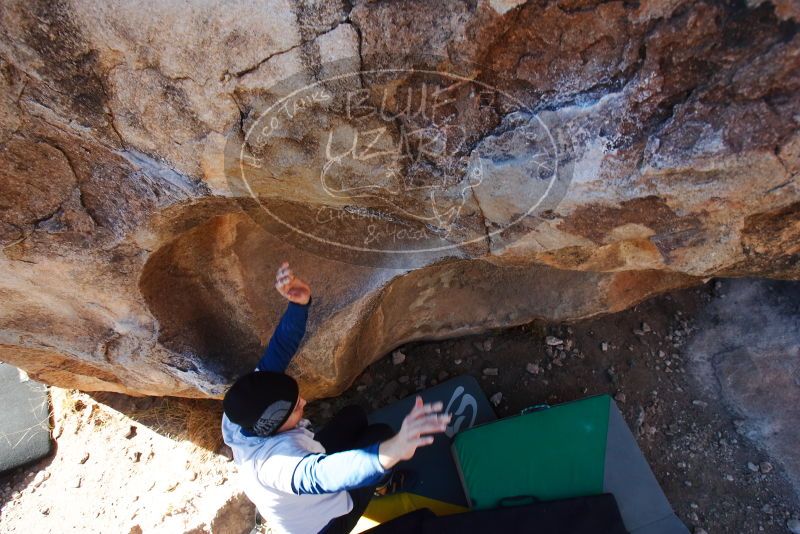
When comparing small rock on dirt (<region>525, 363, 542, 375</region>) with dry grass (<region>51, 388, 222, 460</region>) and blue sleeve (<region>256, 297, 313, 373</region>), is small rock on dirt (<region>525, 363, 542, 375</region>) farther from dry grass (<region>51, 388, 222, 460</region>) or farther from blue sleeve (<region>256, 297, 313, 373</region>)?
dry grass (<region>51, 388, 222, 460</region>)

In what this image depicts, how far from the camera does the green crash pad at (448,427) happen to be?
2125 mm

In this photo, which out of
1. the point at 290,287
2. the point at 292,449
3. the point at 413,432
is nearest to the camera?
the point at 413,432

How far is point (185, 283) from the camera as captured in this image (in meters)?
1.84

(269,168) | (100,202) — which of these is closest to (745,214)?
(269,168)

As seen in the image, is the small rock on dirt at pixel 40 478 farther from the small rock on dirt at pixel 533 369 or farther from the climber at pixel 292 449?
the small rock on dirt at pixel 533 369

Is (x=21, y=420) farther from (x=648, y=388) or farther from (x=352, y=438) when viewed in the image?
(x=648, y=388)

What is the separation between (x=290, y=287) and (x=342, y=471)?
1.93ft

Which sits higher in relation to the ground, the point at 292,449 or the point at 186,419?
the point at 292,449

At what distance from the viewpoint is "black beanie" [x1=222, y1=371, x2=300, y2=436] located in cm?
145

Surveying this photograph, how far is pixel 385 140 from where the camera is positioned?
1.31m

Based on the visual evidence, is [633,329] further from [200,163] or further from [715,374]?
[200,163]

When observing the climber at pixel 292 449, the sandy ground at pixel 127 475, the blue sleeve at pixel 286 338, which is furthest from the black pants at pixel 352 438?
the sandy ground at pixel 127 475

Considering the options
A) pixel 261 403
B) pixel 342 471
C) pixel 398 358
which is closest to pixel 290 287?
pixel 261 403

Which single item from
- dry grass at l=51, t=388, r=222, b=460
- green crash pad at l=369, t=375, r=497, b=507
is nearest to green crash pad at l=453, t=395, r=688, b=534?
green crash pad at l=369, t=375, r=497, b=507
